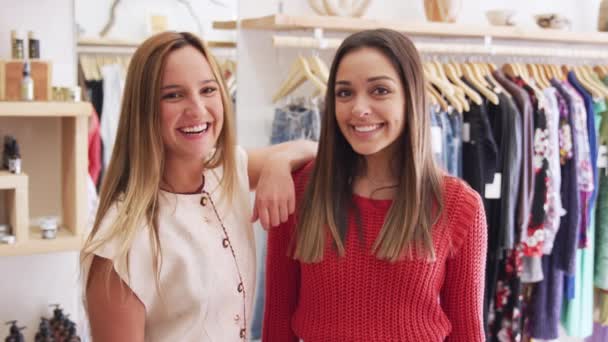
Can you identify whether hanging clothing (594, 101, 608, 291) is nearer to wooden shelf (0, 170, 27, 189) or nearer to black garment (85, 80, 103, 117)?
black garment (85, 80, 103, 117)

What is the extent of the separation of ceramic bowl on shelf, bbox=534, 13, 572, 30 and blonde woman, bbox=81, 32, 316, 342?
2087 millimetres

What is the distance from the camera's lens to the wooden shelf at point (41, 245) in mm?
1816

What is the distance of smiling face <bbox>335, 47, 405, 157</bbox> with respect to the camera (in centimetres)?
123

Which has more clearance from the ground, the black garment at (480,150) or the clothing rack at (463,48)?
the clothing rack at (463,48)

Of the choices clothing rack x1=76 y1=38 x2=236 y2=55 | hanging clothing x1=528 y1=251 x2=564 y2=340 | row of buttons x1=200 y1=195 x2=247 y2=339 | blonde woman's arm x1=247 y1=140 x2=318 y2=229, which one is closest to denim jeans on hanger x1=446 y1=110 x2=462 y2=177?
hanging clothing x1=528 y1=251 x2=564 y2=340

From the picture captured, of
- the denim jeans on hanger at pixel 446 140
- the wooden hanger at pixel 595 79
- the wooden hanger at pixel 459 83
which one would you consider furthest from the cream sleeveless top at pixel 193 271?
the wooden hanger at pixel 595 79

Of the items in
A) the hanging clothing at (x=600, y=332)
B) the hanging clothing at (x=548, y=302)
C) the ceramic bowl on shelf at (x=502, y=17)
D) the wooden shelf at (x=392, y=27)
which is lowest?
the hanging clothing at (x=600, y=332)

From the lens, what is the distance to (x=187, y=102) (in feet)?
3.63

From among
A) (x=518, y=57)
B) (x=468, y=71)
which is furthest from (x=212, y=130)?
(x=518, y=57)

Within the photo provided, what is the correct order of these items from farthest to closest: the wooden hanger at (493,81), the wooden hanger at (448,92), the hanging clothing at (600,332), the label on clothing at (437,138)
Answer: the hanging clothing at (600,332) → the wooden hanger at (493,81) → the wooden hanger at (448,92) → the label on clothing at (437,138)

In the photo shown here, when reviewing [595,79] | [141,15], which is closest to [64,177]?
[141,15]

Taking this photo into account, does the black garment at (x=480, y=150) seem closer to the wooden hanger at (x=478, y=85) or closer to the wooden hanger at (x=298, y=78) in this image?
the wooden hanger at (x=478, y=85)

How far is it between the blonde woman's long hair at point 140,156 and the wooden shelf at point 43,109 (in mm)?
788

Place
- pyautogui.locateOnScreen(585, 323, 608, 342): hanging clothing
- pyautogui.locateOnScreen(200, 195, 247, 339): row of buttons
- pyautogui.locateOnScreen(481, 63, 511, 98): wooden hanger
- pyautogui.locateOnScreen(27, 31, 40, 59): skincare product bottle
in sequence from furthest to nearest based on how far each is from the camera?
pyautogui.locateOnScreen(585, 323, 608, 342): hanging clothing → pyautogui.locateOnScreen(481, 63, 511, 98): wooden hanger → pyautogui.locateOnScreen(27, 31, 40, 59): skincare product bottle → pyautogui.locateOnScreen(200, 195, 247, 339): row of buttons
